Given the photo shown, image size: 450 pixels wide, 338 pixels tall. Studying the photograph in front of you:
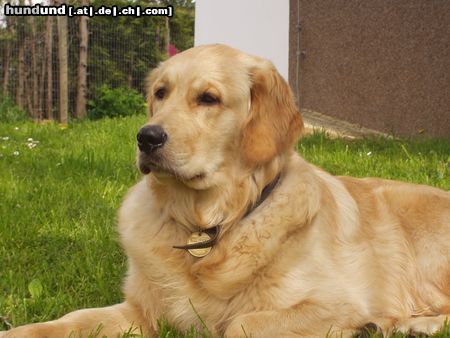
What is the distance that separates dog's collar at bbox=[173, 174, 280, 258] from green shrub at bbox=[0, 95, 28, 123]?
7539 millimetres

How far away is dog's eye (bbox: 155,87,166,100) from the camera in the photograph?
263 cm

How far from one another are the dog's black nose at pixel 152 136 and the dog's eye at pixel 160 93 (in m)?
0.37

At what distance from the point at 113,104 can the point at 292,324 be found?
9.27 meters

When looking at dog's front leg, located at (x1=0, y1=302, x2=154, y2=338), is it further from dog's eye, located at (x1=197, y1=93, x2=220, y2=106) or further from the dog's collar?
dog's eye, located at (x1=197, y1=93, x2=220, y2=106)

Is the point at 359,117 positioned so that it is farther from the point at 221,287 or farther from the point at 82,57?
the point at 221,287

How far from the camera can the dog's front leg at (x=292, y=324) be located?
7.39 feet

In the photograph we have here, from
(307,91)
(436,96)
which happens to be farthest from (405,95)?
(307,91)

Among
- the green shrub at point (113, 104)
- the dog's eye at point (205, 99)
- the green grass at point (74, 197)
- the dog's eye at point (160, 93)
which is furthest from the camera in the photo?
the green shrub at point (113, 104)

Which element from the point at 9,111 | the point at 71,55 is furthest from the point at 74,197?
the point at 71,55

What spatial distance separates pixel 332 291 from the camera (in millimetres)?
2473

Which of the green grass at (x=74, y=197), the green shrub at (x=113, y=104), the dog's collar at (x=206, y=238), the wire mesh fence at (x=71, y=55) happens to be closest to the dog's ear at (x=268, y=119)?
the dog's collar at (x=206, y=238)

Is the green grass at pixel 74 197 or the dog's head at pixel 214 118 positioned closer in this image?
the dog's head at pixel 214 118

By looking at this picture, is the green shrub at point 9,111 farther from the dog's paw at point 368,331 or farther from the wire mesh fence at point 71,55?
the dog's paw at point 368,331

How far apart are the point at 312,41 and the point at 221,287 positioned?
958 centimetres
